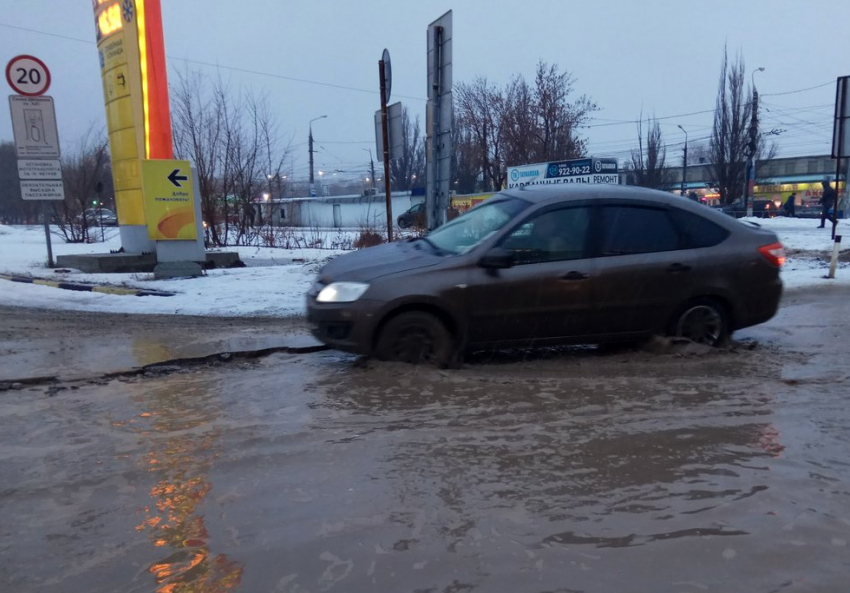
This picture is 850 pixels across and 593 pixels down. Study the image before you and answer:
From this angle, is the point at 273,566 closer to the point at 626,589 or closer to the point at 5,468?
the point at 626,589

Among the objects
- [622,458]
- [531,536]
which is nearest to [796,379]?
[622,458]

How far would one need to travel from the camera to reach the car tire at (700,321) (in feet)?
19.5

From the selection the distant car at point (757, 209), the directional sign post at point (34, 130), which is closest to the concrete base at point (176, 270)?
the directional sign post at point (34, 130)

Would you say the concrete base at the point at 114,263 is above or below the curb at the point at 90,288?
above

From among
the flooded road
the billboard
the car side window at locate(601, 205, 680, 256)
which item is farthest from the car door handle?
the billboard

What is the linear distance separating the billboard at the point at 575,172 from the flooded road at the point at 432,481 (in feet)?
39.3

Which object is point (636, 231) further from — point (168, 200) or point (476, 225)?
point (168, 200)

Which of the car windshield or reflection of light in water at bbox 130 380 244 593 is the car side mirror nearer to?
the car windshield

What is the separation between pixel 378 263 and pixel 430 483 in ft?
8.27

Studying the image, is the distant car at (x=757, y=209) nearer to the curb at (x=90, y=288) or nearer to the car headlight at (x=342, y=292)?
the curb at (x=90, y=288)

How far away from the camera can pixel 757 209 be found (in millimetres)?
39969

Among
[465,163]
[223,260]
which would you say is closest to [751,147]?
[465,163]

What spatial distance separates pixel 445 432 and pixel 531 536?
1.28m

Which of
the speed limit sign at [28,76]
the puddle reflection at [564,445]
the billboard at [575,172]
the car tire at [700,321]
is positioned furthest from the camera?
the billboard at [575,172]
